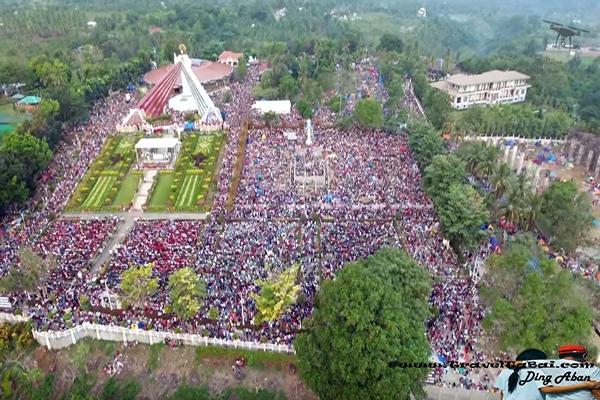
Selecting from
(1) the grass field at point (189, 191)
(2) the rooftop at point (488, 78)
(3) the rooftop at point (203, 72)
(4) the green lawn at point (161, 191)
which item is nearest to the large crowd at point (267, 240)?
(1) the grass field at point (189, 191)

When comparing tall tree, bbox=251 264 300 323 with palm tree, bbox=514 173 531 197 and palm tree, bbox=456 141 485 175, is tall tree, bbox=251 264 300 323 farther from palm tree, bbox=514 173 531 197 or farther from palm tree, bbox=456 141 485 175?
palm tree, bbox=456 141 485 175

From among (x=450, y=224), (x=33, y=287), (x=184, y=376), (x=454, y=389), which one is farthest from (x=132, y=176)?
(x=454, y=389)

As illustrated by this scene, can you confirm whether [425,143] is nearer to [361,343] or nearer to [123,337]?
[361,343]

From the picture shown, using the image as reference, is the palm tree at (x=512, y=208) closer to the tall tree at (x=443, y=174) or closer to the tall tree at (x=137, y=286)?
the tall tree at (x=443, y=174)

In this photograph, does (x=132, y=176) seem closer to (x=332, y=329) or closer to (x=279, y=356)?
(x=279, y=356)

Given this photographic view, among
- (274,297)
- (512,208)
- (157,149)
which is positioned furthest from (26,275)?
(512,208)

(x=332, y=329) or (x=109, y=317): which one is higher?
(x=332, y=329)
